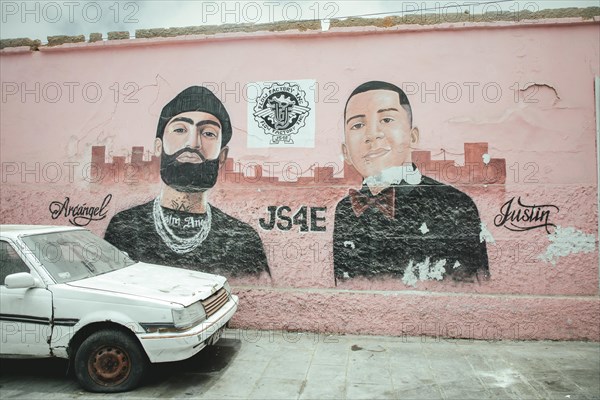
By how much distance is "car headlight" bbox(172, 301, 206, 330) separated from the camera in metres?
4.38

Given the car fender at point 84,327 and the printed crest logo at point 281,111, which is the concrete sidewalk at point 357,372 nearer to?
the car fender at point 84,327

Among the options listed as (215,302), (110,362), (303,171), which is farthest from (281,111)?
(110,362)

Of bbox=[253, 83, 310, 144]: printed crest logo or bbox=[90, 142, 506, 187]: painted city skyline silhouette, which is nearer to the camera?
bbox=[90, 142, 506, 187]: painted city skyline silhouette

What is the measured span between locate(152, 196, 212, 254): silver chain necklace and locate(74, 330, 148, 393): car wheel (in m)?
2.40

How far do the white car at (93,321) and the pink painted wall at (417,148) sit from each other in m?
2.12

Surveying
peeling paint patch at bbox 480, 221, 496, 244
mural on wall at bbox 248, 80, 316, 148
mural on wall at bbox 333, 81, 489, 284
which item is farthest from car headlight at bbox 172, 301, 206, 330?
peeling paint patch at bbox 480, 221, 496, 244

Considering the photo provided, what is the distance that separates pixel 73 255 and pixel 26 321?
851 millimetres

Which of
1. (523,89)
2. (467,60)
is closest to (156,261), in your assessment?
(467,60)

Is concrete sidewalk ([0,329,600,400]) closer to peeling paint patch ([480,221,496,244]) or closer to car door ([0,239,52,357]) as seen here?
car door ([0,239,52,357])

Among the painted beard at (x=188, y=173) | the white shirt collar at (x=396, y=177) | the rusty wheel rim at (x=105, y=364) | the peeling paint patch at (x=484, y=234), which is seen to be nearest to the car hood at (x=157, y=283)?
the rusty wheel rim at (x=105, y=364)

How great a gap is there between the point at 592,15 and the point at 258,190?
4.98 meters

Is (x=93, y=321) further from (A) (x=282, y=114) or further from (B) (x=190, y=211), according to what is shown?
(A) (x=282, y=114)

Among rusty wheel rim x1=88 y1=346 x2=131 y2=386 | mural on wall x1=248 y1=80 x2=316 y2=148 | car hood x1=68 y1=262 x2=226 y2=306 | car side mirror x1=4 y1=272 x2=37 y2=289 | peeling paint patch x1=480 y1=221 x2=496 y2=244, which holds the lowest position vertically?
rusty wheel rim x1=88 y1=346 x2=131 y2=386

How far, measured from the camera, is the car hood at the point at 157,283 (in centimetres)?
455
